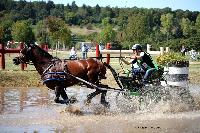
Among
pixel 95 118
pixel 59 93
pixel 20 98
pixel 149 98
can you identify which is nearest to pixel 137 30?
pixel 20 98

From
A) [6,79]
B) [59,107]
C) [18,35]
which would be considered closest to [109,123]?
[59,107]

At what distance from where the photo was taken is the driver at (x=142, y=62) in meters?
14.8

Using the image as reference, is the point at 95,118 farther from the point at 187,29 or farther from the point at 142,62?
the point at 187,29

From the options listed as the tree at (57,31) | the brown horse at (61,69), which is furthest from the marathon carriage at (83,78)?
the tree at (57,31)

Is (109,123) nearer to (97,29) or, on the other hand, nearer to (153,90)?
(153,90)

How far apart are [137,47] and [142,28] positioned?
6646cm

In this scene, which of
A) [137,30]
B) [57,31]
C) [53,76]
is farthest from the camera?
[137,30]

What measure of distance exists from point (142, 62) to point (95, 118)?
111 inches

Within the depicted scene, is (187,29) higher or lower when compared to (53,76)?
lower

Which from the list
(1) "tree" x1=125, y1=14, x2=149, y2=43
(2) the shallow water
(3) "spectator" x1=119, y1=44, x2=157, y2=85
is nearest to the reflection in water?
(2) the shallow water

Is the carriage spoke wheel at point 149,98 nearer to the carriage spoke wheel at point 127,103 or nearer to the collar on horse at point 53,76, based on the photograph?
the carriage spoke wheel at point 127,103

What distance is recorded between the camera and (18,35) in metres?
86.8

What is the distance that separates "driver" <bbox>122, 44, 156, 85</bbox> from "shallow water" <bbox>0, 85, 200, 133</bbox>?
0.97m

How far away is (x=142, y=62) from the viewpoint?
15.0 m
